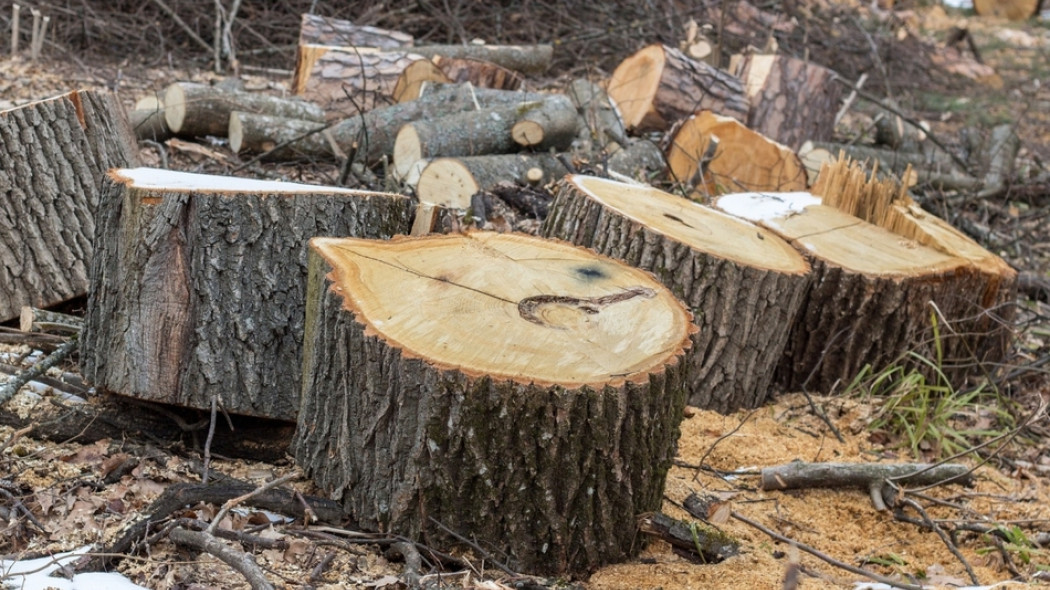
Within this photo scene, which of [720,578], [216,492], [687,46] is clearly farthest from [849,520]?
[687,46]

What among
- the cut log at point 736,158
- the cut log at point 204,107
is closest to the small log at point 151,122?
the cut log at point 204,107

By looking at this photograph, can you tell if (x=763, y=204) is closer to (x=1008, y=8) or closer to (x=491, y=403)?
(x=491, y=403)

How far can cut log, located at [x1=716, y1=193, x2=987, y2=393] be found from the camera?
4.18m

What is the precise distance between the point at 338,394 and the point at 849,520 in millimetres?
1728

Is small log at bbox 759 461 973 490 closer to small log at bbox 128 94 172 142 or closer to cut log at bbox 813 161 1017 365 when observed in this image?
cut log at bbox 813 161 1017 365

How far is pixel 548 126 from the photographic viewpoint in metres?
6.14

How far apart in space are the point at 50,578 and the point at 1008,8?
19.0m

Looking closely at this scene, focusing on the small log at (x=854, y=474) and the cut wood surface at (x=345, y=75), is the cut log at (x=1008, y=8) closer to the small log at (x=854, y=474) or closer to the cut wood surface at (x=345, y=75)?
the cut wood surface at (x=345, y=75)

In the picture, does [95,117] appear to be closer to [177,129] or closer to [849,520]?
[177,129]

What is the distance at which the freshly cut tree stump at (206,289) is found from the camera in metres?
3.02

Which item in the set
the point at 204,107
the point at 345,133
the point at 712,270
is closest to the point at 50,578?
the point at 712,270

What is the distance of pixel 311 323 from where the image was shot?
2744 mm

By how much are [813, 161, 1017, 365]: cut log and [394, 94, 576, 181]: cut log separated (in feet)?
6.13

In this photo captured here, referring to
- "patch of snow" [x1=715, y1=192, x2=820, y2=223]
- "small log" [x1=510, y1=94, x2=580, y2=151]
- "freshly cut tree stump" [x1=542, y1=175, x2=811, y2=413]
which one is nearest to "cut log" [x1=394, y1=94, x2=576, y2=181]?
"small log" [x1=510, y1=94, x2=580, y2=151]
